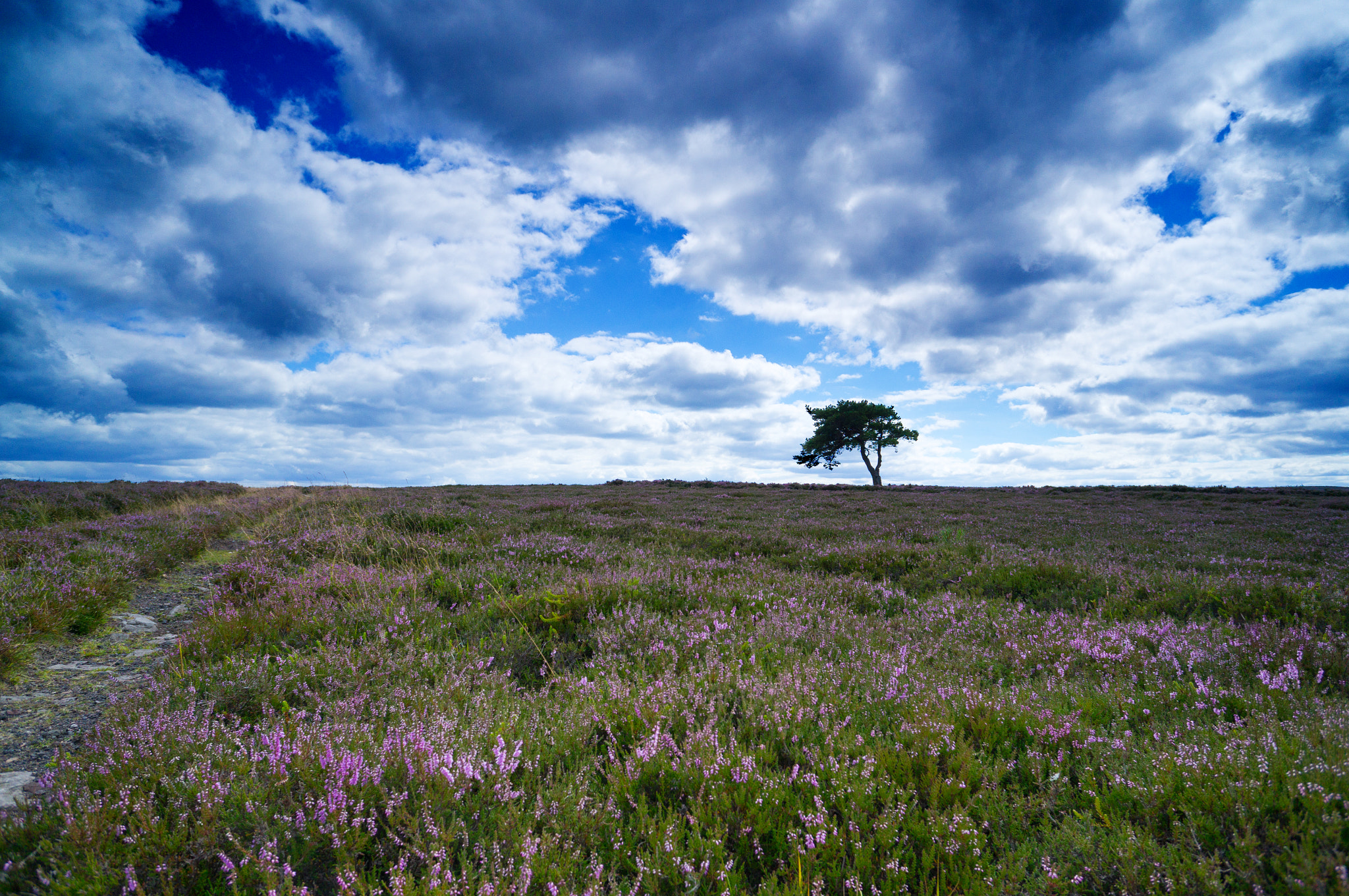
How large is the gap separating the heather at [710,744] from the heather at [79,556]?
4.05ft

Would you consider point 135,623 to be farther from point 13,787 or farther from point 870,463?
point 870,463

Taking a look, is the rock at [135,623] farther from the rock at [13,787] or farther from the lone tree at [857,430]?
the lone tree at [857,430]

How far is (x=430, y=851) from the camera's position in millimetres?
2330

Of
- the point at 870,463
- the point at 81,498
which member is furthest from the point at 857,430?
the point at 81,498

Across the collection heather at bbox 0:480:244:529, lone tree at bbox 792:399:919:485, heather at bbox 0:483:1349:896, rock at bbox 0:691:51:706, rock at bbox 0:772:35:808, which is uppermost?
lone tree at bbox 792:399:919:485

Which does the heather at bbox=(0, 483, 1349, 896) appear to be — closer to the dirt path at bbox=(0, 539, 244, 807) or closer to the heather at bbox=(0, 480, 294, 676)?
the dirt path at bbox=(0, 539, 244, 807)

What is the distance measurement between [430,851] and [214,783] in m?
1.17

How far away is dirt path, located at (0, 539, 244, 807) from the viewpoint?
12.1ft

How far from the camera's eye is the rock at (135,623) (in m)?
6.50

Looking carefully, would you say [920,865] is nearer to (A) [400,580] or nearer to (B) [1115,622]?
(B) [1115,622]

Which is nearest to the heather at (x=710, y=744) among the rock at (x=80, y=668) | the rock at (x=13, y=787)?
the rock at (x=13, y=787)

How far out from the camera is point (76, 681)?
5.00 m

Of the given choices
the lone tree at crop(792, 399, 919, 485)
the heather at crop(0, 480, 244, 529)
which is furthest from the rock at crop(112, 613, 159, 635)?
the lone tree at crop(792, 399, 919, 485)

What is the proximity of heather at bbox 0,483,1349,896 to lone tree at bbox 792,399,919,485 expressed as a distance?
45398 mm
